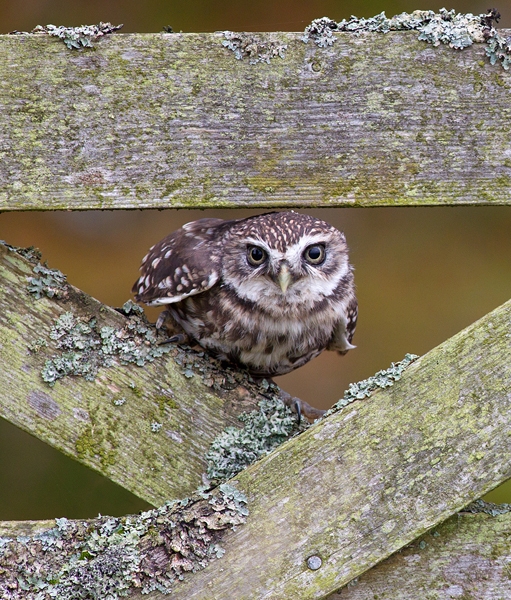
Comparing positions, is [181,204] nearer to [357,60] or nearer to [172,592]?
[357,60]

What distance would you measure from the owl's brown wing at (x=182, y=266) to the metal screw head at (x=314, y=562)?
1026 millimetres

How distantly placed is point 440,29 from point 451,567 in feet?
3.76

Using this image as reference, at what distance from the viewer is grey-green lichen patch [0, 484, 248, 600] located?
1419 mm

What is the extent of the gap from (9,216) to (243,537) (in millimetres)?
2243

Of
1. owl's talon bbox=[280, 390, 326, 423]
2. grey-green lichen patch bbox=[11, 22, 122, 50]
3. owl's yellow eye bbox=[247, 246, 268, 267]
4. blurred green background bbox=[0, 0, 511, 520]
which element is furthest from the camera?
blurred green background bbox=[0, 0, 511, 520]

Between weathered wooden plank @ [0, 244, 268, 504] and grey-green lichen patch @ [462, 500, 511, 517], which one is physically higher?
weathered wooden plank @ [0, 244, 268, 504]

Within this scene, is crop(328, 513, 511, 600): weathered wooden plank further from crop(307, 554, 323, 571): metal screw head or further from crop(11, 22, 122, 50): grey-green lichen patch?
crop(11, 22, 122, 50): grey-green lichen patch

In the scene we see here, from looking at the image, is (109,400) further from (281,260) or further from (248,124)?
(281,260)

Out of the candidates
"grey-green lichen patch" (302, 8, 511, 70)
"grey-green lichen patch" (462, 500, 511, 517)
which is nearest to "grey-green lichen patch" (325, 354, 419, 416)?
"grey-green lichen patch" (462, 500, 511, 517)

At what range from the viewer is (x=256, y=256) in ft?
7.76

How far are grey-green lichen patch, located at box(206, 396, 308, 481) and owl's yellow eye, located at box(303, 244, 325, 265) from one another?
0.86 meters

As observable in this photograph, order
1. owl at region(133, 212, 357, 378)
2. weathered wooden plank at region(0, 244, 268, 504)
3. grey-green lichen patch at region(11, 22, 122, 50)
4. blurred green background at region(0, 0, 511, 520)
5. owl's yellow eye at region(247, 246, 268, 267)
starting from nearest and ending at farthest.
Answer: grey-green lichen patch at region(11, 22, 122, 50) → weathered wooden plank at region(0, 244, 268, 504) → owl at region(133, 212, 357, 378) → owl's yellow eye at region(247, 246, 268, 267) → blurred green background at region(0, 0, 511, 520)

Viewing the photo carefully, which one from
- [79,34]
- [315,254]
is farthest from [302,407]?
[79,34]

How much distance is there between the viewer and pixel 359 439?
1423mm
